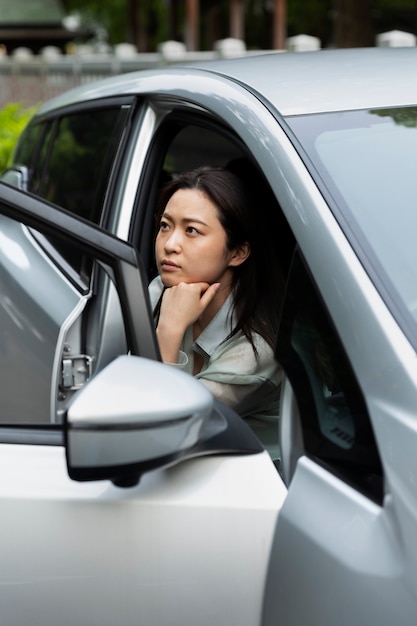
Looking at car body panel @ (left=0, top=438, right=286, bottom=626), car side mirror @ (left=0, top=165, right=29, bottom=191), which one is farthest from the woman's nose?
car side mirror @ (left=0, top=165, right=29, bottom=191)

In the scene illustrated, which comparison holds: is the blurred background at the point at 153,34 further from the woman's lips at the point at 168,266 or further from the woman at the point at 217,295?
the woman's lips at the point at 168,266

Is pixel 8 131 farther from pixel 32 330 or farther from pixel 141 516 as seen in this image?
pixel 141 516

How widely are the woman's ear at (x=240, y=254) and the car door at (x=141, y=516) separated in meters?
0.76

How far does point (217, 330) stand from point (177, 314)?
0.16 m

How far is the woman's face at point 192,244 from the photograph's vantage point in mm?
2592

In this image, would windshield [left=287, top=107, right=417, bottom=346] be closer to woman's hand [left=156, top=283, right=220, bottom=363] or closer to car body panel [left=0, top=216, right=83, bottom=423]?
woman's hand [left=156, top=283, right=220, bottom=363]


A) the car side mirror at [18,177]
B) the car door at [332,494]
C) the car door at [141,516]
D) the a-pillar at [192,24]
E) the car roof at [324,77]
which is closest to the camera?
the car door at [332,494]

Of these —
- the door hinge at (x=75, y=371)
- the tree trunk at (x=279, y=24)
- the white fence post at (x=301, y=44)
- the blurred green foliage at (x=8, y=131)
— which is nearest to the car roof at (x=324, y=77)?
→ the door hinge at (x=75, y=371)

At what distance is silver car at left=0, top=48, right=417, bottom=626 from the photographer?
66.7 inches

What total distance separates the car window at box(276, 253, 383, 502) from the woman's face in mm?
612

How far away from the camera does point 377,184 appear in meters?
2.10

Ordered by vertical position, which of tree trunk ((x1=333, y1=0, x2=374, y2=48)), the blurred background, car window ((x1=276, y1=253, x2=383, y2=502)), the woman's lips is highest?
car window ((x1=276, y1=253, x2=383, y2=502))

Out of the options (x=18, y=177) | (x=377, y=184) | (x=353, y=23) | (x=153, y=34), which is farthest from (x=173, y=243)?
(x=153, y=34)

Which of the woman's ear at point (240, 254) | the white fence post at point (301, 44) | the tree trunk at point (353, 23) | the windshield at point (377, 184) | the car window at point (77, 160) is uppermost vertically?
the windshield at point (377, 184)
